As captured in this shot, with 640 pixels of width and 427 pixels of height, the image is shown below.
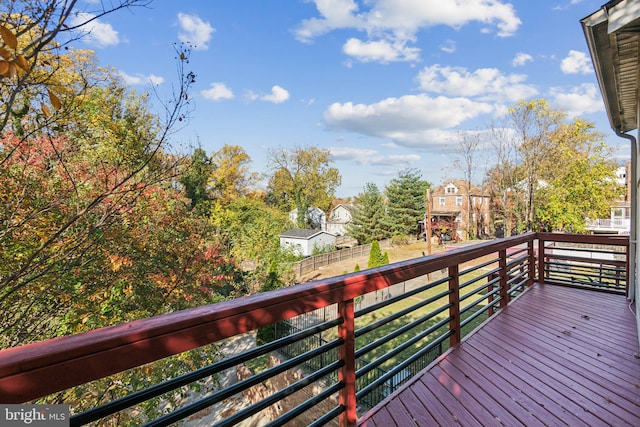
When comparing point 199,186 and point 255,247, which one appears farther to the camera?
point 199,186

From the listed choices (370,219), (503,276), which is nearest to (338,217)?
(370,219)

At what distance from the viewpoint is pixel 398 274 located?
1.80 metres

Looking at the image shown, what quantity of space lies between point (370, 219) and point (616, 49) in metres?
22.8

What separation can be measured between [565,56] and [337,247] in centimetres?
1874

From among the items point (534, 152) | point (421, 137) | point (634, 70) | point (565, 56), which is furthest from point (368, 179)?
point (634, 70)

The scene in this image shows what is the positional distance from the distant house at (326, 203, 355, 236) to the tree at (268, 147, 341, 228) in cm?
385

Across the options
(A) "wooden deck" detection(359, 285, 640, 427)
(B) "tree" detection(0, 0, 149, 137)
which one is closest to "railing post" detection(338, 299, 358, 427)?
(A) "wooden deck" detection(359, 285, 640, 427)

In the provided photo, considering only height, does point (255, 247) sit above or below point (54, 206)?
below

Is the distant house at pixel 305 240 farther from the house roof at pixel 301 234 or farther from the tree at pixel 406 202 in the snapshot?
the tree at pixel 406 202

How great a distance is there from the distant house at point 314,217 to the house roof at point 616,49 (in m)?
26.0

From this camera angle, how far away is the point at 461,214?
2575cm

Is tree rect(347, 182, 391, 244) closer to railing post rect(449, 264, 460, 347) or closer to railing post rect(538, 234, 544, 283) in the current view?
railing post rect(538, 234, 544, 283)

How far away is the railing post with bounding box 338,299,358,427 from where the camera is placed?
5.06ft

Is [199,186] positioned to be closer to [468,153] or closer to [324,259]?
[324,259]
